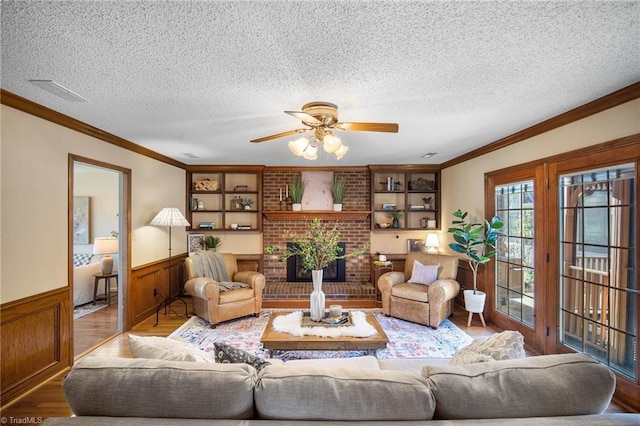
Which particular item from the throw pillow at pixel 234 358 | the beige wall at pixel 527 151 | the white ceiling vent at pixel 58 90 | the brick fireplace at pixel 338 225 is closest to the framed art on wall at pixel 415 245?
the beige wall at pixel 527 151

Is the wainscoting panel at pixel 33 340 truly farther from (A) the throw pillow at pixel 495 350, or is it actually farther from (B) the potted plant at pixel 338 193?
(B) the potted plant at pixel 338 193

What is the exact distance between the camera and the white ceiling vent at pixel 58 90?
197 cm

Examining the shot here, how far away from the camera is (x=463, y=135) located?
3.35 meters

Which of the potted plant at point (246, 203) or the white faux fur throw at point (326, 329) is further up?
the potted plant at point (246, 203)

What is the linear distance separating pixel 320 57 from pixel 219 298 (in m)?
3.24

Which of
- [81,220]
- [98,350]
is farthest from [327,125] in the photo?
[81,220]

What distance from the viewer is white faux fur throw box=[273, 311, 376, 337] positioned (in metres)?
2.71

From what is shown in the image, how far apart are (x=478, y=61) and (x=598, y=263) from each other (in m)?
2.14

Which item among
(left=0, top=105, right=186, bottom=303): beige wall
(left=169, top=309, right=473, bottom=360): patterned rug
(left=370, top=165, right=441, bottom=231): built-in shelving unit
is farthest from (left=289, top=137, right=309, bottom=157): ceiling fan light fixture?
(left=370, top=165, right=441, bottom=231): built-in shelving unit

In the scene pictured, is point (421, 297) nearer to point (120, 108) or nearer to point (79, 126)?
point (120, 108)

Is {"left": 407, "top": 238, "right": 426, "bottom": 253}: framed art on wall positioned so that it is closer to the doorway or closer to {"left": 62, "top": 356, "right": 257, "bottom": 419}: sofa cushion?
the doorway

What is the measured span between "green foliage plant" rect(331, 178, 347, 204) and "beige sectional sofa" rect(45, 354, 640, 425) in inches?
171

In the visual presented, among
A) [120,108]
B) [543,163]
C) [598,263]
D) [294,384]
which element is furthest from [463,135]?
[120,108]

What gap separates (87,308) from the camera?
14.5 feet
